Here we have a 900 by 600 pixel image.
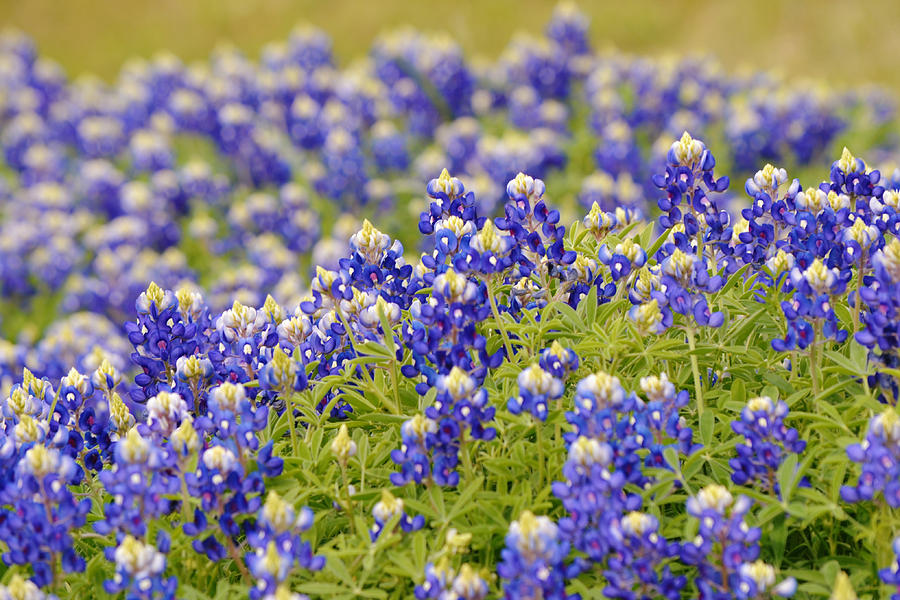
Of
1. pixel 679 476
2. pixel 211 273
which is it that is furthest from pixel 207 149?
pixel 679 476

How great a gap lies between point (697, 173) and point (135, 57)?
47.3ft

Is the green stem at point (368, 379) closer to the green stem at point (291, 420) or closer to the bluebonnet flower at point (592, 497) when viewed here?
the green stem at point (291, 420)

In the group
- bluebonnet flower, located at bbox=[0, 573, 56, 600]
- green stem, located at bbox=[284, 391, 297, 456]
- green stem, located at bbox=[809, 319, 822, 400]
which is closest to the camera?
bluebonnet flower, located at bbox=[0, 573, 56, 600]

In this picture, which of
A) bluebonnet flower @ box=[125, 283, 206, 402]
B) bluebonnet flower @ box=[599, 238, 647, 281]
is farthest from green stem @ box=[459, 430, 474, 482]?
bluebonnet flower @ box=[125, 283, 206, 402]

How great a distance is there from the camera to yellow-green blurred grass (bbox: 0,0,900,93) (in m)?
13.9

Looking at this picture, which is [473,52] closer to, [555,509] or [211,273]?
[211,273]

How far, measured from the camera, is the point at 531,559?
7.94ft

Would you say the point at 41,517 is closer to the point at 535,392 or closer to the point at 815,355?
the point at 535,392

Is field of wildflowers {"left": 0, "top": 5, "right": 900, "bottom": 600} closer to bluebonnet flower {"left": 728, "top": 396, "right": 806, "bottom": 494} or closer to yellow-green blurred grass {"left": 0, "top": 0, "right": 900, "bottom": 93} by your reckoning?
bluebonnet flower {"left": 728, "top": 396, "right": 806, "bottom": 494}

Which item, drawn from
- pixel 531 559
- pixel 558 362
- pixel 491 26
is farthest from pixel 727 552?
pixel 491 26

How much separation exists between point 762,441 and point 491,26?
45.3 feet

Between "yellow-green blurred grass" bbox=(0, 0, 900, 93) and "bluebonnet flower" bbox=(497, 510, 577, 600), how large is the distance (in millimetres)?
11967

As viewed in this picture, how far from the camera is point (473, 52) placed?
14.8m

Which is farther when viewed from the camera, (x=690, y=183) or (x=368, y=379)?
(x=690, y=183)
